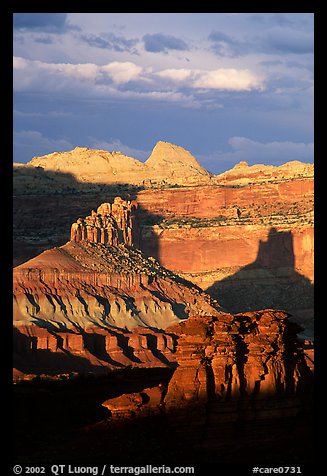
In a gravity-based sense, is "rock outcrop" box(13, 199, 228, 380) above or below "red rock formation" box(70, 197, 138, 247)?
below

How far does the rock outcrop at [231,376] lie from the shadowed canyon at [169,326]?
0.14 ft

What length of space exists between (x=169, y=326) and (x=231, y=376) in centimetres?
2603

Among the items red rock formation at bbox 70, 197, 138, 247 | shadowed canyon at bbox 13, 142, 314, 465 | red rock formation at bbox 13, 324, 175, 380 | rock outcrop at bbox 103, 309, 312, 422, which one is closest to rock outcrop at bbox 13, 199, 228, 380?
red rock formation at bbox 13, 324, 175, 380

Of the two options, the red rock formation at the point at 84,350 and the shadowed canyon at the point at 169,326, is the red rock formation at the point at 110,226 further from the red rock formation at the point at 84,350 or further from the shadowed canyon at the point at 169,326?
the red rock formation at the point at 84,350

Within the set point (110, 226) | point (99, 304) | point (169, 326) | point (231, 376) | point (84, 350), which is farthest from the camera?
point (110, 226)

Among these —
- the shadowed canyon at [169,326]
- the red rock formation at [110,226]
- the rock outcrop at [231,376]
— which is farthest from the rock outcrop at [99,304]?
the rock outcrop at [231,376]

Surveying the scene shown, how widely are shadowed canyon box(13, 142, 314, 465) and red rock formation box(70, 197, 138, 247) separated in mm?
202

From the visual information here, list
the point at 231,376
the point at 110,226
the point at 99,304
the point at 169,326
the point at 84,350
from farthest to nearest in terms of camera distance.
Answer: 1. the point at 110,226
2. the point at 99,304
3. the point at 84,350
4. the point at 169,326
5. the point at 231,376

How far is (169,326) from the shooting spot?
7212cm

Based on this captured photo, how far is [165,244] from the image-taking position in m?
190

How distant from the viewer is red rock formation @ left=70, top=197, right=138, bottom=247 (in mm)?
162125

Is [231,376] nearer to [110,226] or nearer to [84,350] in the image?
[84,350]

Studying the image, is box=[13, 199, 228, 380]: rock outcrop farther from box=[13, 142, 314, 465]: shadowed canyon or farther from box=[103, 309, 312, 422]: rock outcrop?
box=[103, 309, 312, 422]: rock outcrop

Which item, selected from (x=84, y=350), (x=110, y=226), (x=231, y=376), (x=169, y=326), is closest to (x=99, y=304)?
(x=110, y=226)
